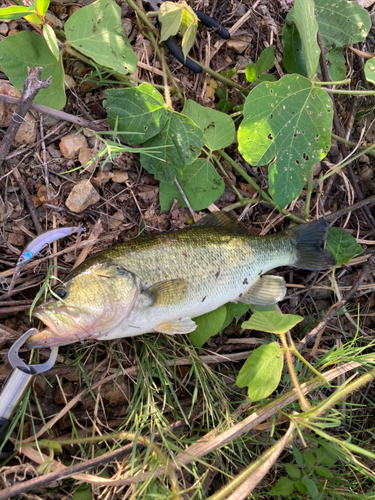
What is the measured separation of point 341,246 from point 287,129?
44.0 inches

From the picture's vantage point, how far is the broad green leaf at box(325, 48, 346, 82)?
125 inches

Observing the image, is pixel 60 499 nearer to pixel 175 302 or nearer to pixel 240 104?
pixel 175 302

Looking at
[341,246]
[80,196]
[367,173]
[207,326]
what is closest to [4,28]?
[80,196]

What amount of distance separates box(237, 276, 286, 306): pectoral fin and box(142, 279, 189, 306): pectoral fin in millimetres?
557

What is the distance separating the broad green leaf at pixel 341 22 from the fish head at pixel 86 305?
2.60m

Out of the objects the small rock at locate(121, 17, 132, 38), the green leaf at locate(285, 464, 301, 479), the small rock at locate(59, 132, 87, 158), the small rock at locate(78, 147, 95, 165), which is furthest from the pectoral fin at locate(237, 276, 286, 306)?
the small rock at locate(121, 17, 132, 38)

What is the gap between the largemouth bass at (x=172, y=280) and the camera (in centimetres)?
230

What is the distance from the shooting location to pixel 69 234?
263 cm

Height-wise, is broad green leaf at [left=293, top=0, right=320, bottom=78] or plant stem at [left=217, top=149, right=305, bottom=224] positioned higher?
broad green leaf at [left=293, top=0, right=320, bottom=78]

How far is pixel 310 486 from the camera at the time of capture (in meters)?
2.49

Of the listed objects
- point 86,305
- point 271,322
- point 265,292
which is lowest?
point 265,292

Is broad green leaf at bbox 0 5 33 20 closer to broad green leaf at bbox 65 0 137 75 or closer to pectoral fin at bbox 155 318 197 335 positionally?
broad green leaf at bbox 65 0 137 75

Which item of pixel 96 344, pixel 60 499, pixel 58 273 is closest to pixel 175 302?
pixel 96 344

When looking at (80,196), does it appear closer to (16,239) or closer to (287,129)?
(16,239)
